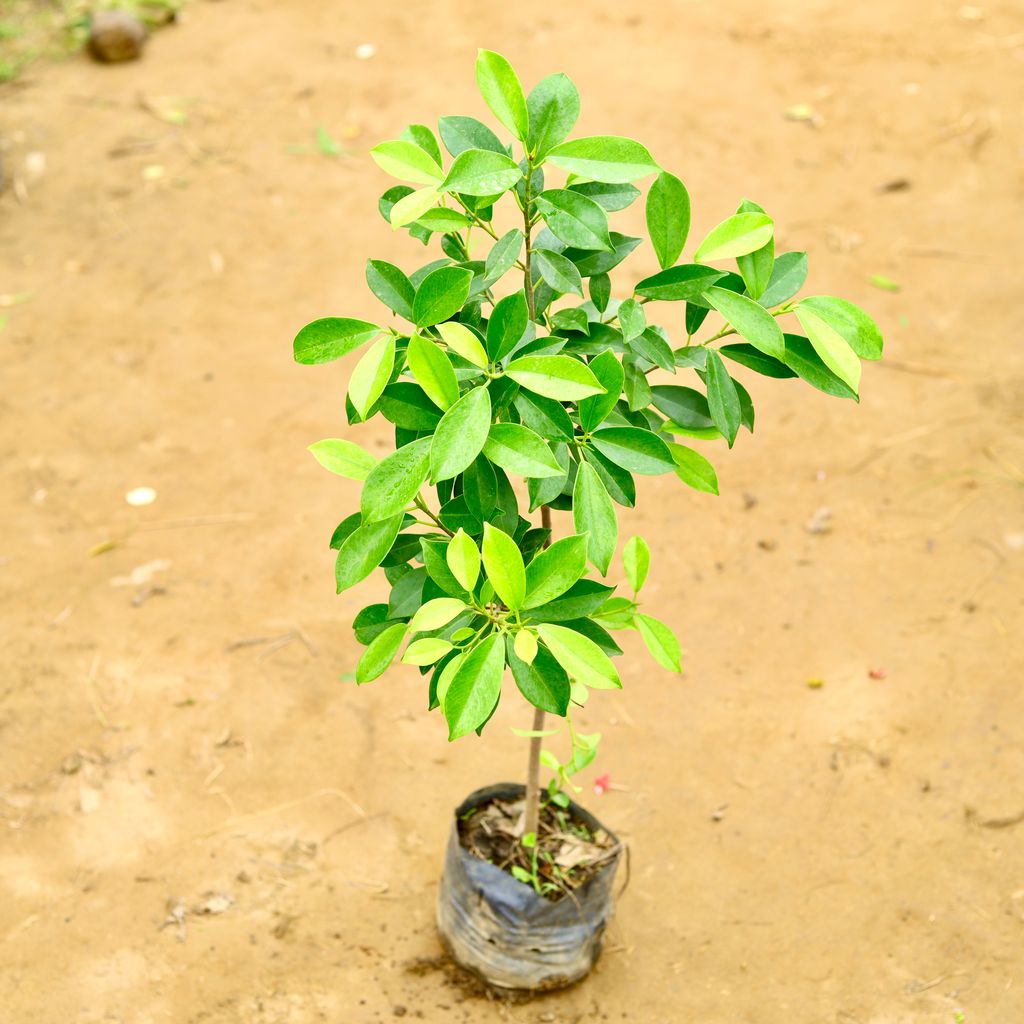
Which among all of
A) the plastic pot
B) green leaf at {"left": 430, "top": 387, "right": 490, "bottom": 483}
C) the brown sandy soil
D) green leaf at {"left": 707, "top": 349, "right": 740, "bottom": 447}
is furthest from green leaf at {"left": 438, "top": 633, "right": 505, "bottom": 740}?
the brown sandy soil

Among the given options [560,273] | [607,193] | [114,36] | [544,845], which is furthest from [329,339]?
[114,36]

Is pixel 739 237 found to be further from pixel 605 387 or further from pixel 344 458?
pixel 344 458

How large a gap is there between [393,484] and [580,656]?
12.9 inches

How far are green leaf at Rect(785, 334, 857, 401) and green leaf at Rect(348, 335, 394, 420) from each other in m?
0.49

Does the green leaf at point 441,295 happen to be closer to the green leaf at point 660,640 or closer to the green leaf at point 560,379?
the green leaf at point 560,379

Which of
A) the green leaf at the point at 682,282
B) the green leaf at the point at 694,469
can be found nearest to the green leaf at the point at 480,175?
the green leaf at the point at 682,282

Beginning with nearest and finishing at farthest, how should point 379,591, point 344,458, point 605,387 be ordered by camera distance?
point 605,387 < point 344,458 < point 379,591

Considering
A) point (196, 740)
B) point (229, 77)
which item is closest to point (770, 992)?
point (196, 740)

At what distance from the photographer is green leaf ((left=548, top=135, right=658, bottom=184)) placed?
4.15 feet

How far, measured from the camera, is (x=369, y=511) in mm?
1248

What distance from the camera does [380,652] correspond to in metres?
1.58

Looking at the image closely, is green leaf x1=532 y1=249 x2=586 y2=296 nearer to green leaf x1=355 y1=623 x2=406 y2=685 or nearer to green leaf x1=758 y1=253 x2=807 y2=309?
green leaf x1=758 y1=253 x2=807 y2=309

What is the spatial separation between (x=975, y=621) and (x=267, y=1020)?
6.49 feet

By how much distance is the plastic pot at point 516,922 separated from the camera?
203 cm
